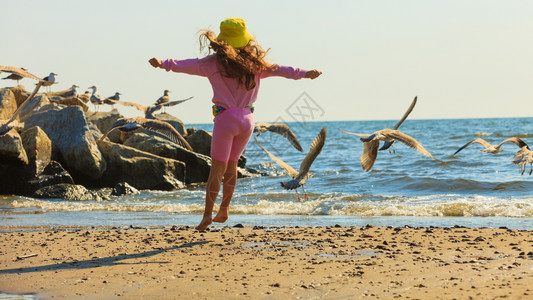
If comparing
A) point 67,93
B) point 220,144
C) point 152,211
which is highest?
point 67,93

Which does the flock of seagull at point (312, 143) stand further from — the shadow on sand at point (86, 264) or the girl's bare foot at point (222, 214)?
the shadow on sand at point (86, 264)

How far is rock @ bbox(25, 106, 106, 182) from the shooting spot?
1495 centimetres

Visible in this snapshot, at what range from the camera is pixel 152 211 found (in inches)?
434

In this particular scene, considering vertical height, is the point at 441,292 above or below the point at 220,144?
below

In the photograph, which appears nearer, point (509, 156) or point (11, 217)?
point (11, 217)

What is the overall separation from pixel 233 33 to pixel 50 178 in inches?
374

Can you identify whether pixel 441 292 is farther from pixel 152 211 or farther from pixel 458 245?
pixel 152 211

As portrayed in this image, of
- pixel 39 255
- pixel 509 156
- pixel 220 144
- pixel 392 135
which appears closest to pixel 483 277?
pixel 220 144

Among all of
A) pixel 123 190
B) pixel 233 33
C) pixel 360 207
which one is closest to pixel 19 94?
pixel 123 190

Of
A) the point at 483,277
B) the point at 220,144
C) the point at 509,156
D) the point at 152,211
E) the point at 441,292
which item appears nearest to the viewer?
the point at 441,292

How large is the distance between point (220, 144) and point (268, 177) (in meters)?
13.0

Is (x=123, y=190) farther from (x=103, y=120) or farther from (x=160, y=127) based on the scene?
(x=103, y=120)

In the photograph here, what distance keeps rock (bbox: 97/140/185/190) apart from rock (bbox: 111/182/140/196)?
36.7 inches

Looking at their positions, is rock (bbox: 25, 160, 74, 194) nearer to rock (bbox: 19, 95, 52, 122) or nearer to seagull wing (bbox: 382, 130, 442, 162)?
rock (bbox: 19, 95, 52, 122)
